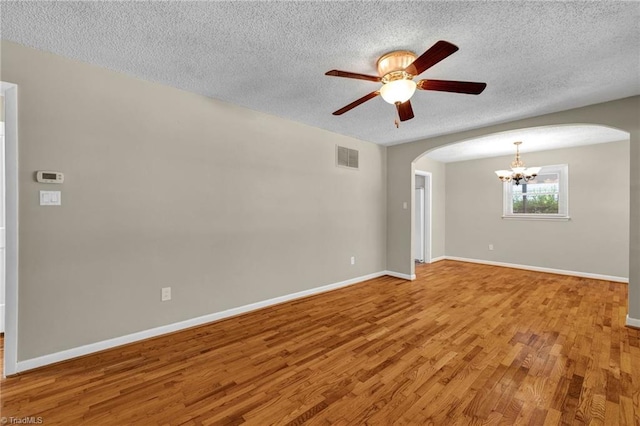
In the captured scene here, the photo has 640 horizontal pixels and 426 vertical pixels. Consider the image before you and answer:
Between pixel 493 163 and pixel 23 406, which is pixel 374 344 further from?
pixel 493 163

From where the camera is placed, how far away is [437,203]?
6883mm

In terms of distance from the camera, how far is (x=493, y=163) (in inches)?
248

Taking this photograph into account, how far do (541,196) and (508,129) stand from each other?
2.96 metres

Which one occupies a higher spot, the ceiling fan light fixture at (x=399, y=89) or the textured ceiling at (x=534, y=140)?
the textured ceiling at (x=534, y=140)

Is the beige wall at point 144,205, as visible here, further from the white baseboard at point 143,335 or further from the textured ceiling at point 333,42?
the textured ceiling at point 333,42

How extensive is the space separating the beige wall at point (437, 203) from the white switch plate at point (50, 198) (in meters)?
6.18

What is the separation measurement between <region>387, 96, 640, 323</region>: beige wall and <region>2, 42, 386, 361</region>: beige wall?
6.06 ft

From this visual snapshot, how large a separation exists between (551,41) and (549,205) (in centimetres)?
491

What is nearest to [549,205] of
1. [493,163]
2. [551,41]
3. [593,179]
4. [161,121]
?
[593,179]

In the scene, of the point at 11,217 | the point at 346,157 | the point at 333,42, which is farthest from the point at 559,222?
the point at 11,217

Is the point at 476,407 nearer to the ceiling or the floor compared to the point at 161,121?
nearer to the floor

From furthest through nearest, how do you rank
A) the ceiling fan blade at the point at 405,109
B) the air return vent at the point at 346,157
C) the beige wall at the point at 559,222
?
the beige wall at the point at 559,222 → the air return vent at the point at 346,157 → the ceiling fan blade at the point at 405,109

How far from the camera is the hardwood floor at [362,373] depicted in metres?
1.69

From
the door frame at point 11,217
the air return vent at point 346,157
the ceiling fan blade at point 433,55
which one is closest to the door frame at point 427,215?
the air return vent at point 346,157
